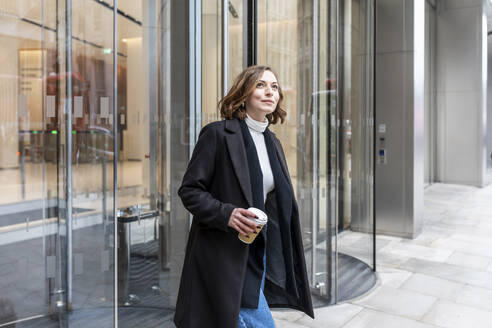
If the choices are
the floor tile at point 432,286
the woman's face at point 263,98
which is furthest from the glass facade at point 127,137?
the woman's face at point 263,98

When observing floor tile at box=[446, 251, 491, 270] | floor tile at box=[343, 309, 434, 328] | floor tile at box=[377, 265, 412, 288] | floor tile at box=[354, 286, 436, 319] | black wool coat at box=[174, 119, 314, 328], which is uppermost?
black wool coat at box=[174, 119, 314, 328]

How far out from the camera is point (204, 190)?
175 cm

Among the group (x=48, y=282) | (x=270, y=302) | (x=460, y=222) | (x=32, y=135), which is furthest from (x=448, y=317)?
(x=460, y=222)

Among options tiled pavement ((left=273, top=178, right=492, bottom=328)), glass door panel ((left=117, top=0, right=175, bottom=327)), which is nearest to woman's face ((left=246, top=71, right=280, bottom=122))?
glass door panel ((left=117, top=0, right=175, bottom=327))

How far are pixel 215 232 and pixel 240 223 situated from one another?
6.7 inches

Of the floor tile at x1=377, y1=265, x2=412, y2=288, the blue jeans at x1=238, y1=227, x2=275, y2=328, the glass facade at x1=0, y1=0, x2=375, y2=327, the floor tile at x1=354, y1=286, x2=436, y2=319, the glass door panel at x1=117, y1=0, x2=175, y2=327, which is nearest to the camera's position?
the blue jeans at x1=238, y1=227, x2=275, y2=328

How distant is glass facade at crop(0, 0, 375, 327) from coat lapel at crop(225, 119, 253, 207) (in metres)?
1.24

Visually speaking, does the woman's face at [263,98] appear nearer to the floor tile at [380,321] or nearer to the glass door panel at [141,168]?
the glass door panel at [141,168]

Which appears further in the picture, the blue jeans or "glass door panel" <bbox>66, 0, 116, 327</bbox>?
"glass door panel" <bbox>66, 0, 116, 327</bbox>

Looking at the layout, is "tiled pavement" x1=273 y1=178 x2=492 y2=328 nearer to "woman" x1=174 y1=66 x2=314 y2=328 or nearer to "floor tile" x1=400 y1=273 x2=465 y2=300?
"floor tile" x1=400 y1=273 x2=465 y2=300

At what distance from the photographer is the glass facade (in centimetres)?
279

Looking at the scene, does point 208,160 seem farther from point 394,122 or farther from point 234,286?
point 394,122

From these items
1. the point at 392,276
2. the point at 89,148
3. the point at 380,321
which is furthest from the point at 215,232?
the point at 392,276

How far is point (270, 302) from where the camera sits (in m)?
1.94
